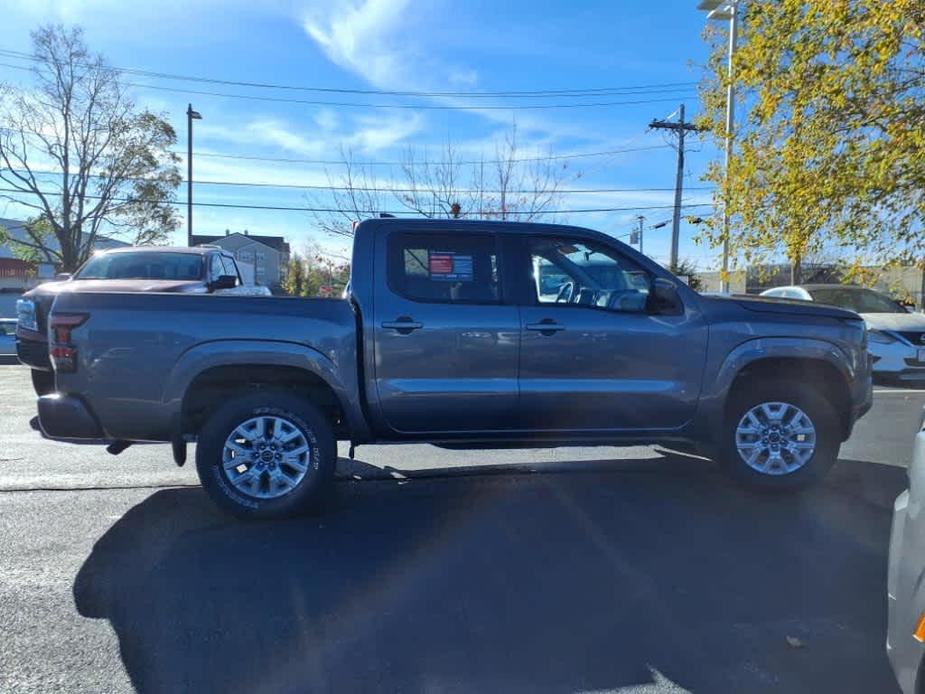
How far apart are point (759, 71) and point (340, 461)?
34.7ft

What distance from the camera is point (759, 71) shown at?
12.1m

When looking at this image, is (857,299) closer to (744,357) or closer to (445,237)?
(744,357)

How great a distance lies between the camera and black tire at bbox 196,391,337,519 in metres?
4.47

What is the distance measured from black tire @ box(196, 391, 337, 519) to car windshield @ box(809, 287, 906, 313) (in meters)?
11.0

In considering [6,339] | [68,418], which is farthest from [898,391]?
[6,339]

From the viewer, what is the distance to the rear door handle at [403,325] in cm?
461

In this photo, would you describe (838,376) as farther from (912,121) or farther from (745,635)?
(912,121)

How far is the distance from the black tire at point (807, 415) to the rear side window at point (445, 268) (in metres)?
2.01

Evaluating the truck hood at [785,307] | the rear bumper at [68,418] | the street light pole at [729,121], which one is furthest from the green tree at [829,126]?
the rear bumper at [68,418]

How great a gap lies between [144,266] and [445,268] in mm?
5245

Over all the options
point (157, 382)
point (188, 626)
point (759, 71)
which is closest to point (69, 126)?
point (759, 71)

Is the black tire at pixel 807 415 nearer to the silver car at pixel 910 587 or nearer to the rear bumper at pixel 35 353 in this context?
the silver car at pixel 910 587

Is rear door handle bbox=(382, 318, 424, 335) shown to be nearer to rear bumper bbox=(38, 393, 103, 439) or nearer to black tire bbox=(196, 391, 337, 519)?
black tire bbox=(196, 391, 337, 519)

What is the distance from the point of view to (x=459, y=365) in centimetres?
470
